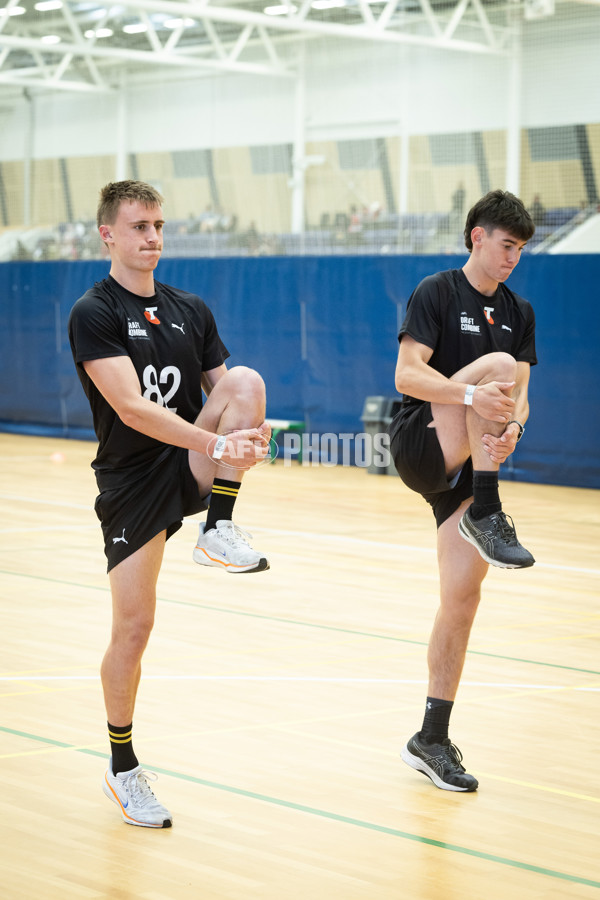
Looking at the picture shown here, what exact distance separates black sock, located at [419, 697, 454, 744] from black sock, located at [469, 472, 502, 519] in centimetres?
69

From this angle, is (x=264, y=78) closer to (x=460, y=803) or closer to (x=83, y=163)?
(x=83, y=163)

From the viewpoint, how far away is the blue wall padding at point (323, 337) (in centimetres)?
1345

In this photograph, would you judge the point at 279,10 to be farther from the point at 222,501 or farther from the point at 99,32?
the point at 222,501

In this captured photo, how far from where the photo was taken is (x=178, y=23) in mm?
18438

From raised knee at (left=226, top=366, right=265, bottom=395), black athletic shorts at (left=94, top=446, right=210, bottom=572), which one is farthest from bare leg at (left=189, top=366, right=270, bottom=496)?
black athletic shorts at (left=94, top=446, right=210, bottom=572)

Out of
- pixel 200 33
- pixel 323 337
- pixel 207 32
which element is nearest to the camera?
pixel 323 337

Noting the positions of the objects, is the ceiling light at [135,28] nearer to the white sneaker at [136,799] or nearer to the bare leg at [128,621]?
the bare leg at [128,621]

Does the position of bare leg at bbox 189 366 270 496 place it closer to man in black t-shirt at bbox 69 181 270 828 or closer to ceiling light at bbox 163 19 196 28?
man in black t-shirt at bbox 69 181 270 828

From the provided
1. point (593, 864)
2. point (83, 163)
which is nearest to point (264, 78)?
point (83, 163)

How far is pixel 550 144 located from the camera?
1430 cm

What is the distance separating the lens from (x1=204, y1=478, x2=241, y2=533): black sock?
3754 mm

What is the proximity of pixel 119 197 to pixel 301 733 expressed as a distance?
6.73 ft

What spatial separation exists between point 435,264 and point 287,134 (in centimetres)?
363

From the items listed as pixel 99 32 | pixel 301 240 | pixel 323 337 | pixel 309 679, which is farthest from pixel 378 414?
pixel 309 679
